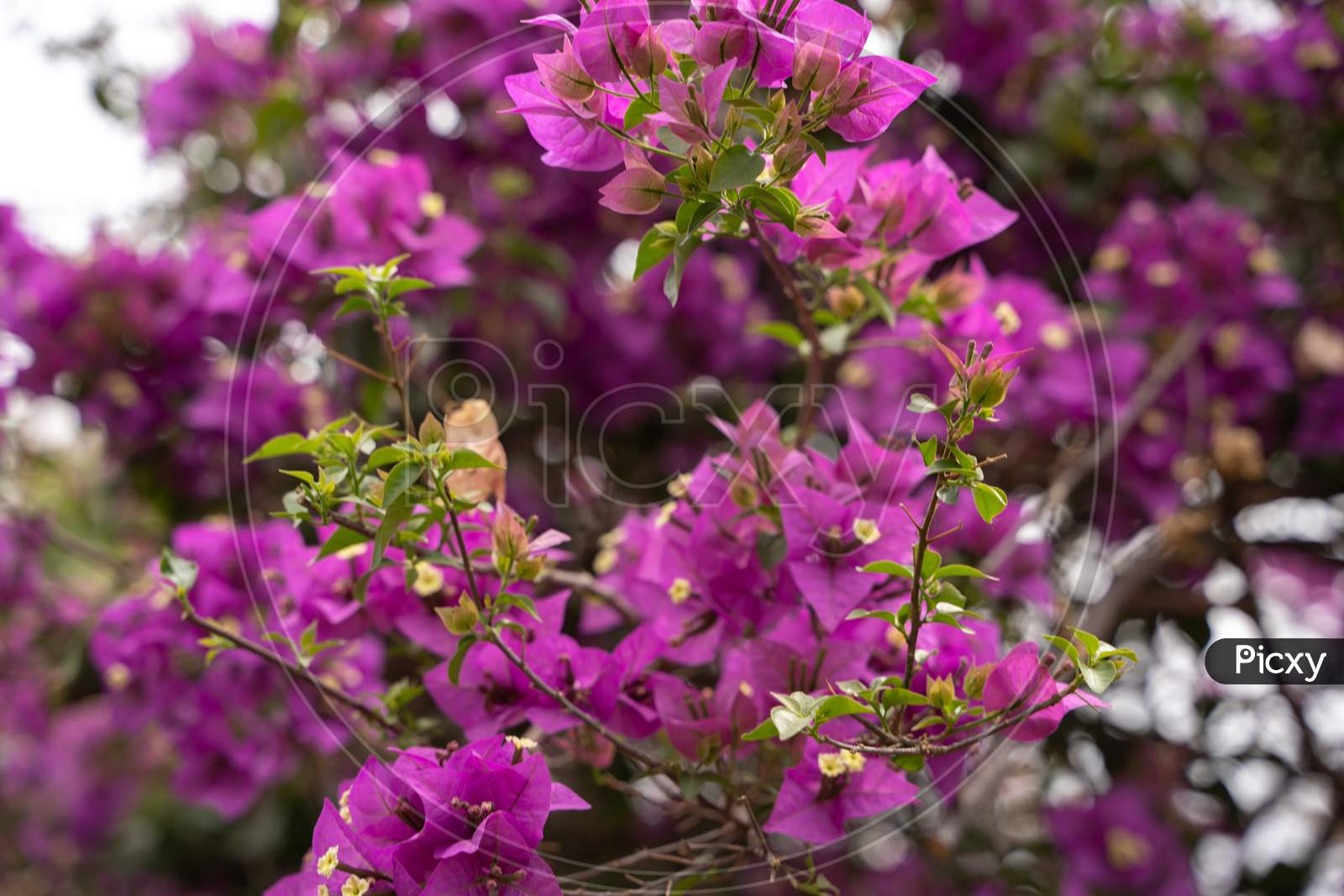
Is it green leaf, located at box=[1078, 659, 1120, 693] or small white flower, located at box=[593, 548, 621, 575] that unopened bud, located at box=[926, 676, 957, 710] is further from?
small white flower, located at box=[593, 548, 621, 575]

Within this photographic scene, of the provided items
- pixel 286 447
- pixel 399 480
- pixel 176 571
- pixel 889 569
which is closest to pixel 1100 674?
pixel 889 569

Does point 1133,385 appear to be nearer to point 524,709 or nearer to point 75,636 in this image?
point 524,709

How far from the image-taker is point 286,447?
680 mm

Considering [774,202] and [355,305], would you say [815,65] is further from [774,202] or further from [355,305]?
[355,305]

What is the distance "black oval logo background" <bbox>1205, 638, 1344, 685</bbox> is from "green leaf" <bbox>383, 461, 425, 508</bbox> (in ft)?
2.36

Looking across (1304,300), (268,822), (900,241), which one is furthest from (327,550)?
(1304,300)

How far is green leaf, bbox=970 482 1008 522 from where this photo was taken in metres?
0.54

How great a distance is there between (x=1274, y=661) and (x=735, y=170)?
0.81 m

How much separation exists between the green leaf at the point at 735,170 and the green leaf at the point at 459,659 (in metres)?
0.31

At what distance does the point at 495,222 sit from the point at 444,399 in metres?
0.29

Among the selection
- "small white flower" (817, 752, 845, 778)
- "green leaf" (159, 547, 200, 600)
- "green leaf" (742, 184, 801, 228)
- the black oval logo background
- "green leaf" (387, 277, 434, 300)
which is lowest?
the black oval logo background

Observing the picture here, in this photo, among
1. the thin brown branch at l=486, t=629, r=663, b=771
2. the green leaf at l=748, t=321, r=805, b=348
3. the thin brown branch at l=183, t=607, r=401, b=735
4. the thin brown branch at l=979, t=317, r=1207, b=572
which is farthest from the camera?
the thin brown branch at l=979, t=317, r=1207, b=572

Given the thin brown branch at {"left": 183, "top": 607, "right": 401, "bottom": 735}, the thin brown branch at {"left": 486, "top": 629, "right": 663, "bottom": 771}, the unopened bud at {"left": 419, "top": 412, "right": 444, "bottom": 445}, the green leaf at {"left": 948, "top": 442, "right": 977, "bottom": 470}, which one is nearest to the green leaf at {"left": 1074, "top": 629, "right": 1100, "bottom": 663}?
the green leaf at {"left": 948, "top": 442, "right": 977, "bottom": 470}

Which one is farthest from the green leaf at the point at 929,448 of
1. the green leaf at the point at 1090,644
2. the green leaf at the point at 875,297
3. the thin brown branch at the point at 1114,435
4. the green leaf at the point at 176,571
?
the green leaf at the point at 176,571
